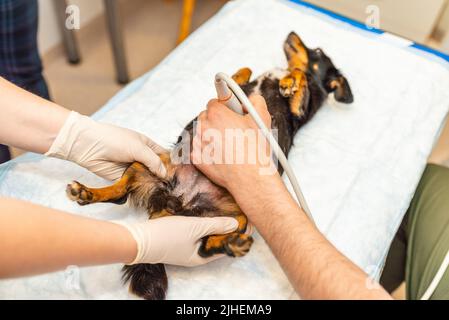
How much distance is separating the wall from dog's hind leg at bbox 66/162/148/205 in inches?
62.5

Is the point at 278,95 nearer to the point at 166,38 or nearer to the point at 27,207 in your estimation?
the point at 27,207

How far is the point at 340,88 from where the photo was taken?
1359 mm

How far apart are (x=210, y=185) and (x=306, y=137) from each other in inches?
16.3

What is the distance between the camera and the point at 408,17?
6.35ft

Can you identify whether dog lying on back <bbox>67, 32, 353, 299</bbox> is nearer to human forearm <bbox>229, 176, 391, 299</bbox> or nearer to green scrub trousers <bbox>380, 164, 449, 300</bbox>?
human forearm <bbox>229, 176, 391, 299</bbox>

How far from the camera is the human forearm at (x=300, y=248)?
29.9 inches

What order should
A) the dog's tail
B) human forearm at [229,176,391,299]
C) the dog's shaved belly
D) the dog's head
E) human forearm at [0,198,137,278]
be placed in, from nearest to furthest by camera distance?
human forearm at [0,198,137,278], human forearm at [229,176,391,299], the dog's tail, the dog's shaved belly, the dog's head

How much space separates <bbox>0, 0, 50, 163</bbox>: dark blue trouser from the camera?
4.13 ft

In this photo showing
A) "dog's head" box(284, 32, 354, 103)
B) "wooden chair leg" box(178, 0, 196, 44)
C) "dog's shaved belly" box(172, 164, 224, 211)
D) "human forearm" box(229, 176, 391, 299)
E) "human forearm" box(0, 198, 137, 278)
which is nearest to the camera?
"human forearm" box(0, 198, 137, 278)

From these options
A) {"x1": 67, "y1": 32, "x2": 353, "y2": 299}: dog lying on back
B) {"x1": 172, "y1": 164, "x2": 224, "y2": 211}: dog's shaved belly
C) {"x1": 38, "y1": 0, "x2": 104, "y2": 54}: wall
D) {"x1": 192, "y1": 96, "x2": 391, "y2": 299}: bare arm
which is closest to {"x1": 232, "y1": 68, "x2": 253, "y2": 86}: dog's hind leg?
{"x1": 67, "y1": 32, "x2": 353, "y2": 299}: dog lying on back

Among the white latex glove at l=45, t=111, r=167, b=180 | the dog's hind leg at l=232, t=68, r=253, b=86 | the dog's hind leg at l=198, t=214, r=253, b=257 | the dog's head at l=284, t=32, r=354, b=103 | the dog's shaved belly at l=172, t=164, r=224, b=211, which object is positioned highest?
the dog's head at l=284, t=32, r=354, b=103

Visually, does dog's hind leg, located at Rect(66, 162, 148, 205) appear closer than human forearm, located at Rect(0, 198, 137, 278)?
No

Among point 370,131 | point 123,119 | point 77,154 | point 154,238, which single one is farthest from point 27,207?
point 370,131

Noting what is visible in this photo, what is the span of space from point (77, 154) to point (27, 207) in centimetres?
42
